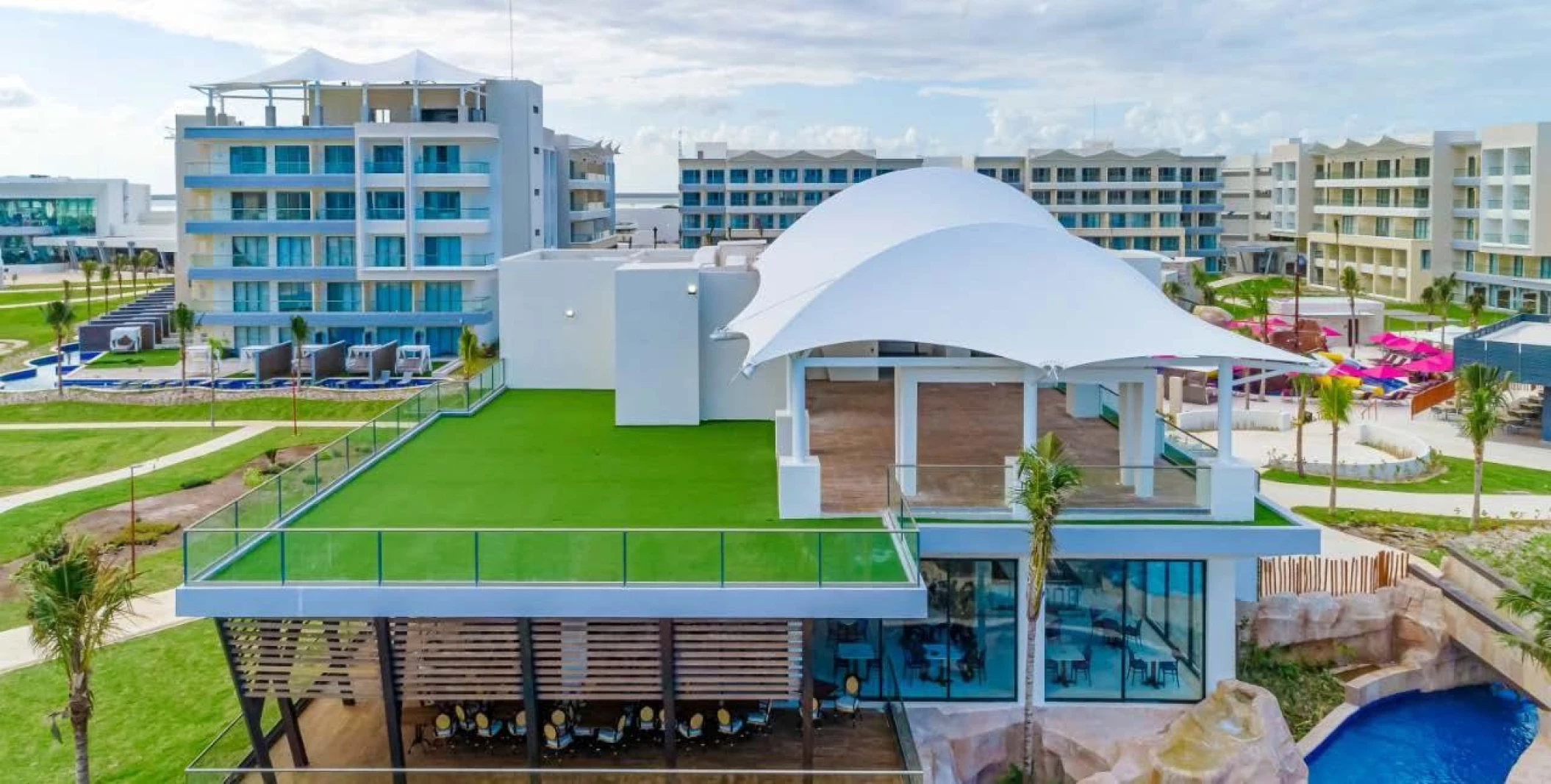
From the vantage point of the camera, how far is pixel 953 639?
1948 centimetres

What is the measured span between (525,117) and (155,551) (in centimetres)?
3712

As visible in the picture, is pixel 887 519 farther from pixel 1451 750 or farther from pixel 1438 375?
pixel 1438 375

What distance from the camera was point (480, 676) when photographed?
1742 cm

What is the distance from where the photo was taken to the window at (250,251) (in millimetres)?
62312

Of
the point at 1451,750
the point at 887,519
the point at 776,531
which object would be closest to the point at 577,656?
the point at 776,531

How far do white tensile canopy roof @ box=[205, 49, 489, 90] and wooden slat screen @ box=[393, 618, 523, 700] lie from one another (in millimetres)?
48929

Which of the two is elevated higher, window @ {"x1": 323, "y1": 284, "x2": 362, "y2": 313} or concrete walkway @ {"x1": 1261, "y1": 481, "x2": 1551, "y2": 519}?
window @ {"x1": 323, "y1": 284, "x2": 362, "y2": 313}

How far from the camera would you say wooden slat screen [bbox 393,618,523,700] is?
1730cm

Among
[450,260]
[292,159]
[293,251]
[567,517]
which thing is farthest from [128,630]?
[292,159]

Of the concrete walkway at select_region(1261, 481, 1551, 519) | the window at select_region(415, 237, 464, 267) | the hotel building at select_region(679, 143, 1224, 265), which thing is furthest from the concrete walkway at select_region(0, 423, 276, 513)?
the hotel building at select_region(679, 143, 1224, 265)

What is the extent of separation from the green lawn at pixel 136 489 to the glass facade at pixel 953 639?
20.1 meters

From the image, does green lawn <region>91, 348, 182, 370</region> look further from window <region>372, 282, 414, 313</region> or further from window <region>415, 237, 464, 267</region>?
window <region>415, 237, 464, 267</region>

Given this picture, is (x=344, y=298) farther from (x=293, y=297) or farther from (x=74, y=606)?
(x=74, y=606)

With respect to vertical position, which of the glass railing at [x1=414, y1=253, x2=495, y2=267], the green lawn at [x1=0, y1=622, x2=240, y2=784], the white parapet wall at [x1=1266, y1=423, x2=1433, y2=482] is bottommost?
the green lawn at [x1=0, y1=622, x2=240, y2=784]
